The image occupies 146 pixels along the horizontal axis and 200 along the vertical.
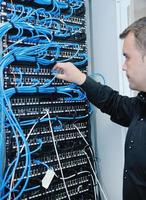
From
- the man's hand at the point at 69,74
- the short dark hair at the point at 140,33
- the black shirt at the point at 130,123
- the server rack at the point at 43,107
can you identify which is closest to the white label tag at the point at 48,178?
the server rack at the point at 43,107

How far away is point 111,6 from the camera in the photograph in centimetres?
169

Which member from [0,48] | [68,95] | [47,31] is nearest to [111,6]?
[47,31]

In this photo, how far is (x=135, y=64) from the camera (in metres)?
1.36

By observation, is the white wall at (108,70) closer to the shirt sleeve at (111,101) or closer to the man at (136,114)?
the shirt sleeve at (111,101)

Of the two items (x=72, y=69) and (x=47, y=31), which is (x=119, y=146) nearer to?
(x=72, y=69)

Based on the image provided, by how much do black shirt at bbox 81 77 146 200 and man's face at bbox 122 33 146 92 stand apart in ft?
0.30

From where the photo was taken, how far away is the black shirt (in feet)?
4.41

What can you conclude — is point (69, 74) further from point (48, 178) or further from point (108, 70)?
point (48, 178)

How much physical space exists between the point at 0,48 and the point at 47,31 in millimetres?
292

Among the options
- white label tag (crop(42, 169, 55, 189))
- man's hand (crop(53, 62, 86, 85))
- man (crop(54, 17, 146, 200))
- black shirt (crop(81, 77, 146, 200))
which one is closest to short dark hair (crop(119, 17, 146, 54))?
man (crop(54, 17, 146, 200))

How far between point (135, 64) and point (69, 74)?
1.21 ft

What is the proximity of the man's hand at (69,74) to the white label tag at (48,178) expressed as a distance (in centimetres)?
50

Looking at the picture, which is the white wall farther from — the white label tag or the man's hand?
the white label tag

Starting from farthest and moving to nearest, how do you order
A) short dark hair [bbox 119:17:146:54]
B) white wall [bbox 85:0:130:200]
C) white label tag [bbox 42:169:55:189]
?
white wall [bbox 85:0:130:200] → white label tag [bbox 42:169:55:189] → short dark hair [bbox 119:17:146:54]
